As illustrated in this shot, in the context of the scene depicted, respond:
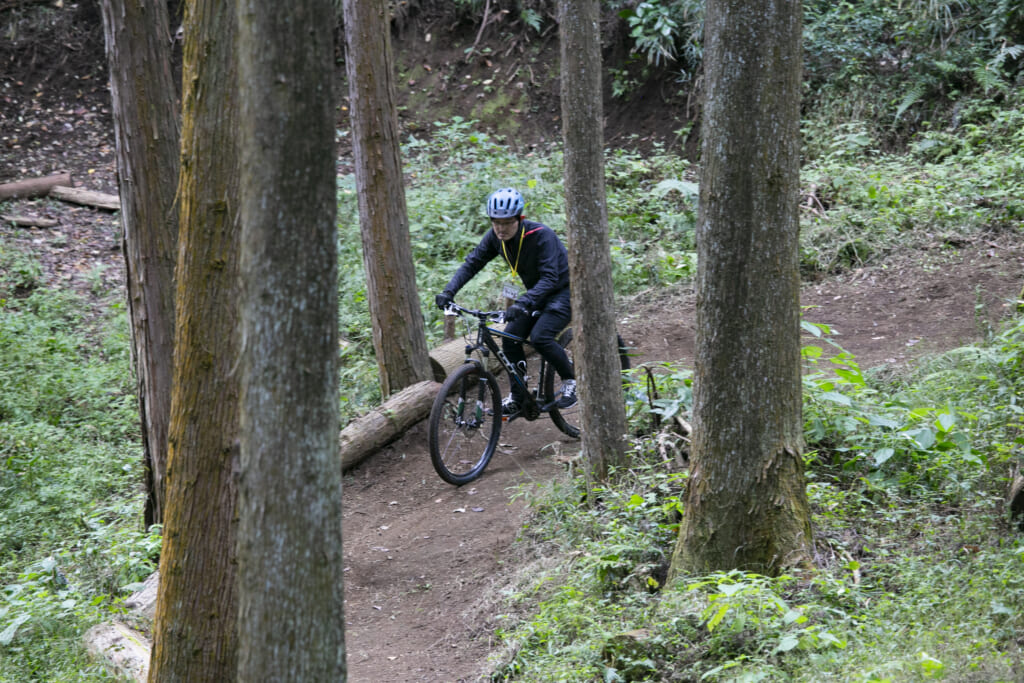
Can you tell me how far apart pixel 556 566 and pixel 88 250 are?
492 inches

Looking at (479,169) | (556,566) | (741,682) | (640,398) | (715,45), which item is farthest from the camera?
(479,169)

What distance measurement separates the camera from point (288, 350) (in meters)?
2.30

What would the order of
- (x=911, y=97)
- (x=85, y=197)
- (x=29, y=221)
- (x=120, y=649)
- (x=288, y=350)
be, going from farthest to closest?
(x=85, y=197) < (x=29, y=221) < (x=911, y=97) < (x=120, y=649) < (x=288, y=350)

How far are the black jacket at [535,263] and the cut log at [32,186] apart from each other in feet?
41.0

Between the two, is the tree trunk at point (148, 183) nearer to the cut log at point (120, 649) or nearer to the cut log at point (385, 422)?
the cut log at point (120, 649)

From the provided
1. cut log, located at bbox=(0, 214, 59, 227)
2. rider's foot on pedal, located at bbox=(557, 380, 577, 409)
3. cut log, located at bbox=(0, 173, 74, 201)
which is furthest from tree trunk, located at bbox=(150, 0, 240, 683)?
cut log, located at bbox=(0, 173, 74, 201)

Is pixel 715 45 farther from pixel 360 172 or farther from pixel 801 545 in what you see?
pixel 360 172

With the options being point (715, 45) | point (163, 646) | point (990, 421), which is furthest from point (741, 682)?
point (990, 421)

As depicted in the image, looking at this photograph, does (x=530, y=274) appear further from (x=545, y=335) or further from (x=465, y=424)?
(x=465, y=424)

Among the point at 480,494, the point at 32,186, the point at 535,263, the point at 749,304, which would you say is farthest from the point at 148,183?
the point at 32,186

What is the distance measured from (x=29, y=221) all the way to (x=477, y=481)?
11786 millimetres

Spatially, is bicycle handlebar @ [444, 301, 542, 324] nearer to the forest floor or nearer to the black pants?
the black pants

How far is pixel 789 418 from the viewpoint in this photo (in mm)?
4344

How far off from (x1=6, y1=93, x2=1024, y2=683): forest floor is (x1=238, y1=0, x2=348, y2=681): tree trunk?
2.66m
